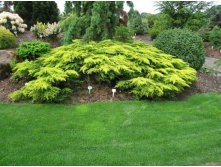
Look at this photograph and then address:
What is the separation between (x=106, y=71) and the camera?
664 cm

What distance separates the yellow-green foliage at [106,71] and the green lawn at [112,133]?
1.12 ft

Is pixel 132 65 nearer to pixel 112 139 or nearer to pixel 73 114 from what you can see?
pixel 73 114

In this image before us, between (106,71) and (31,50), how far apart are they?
9.09 ft

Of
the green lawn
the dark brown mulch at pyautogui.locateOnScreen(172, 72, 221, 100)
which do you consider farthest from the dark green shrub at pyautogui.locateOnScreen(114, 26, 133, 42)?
the green lawn

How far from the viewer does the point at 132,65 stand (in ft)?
23.9

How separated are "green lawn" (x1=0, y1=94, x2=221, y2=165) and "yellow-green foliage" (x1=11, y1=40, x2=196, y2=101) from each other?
340 millimetres

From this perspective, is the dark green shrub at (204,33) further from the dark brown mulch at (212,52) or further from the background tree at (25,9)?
the background tree at (25,9)

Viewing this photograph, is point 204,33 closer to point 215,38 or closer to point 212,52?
point 215,38

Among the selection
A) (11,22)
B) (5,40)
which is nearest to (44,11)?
(11,22)

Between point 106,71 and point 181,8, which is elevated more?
point 181,8

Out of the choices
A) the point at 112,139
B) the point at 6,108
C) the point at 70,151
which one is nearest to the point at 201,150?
the point at 112,139

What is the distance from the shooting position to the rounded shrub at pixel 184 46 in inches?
362

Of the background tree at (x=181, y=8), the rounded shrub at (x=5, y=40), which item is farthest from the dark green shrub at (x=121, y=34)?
the background tree at (x=181, y=8)

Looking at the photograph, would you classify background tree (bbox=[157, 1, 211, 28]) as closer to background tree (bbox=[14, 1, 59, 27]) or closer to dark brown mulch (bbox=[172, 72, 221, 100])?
background tree (bbox=[14, 1, 59, 27])
